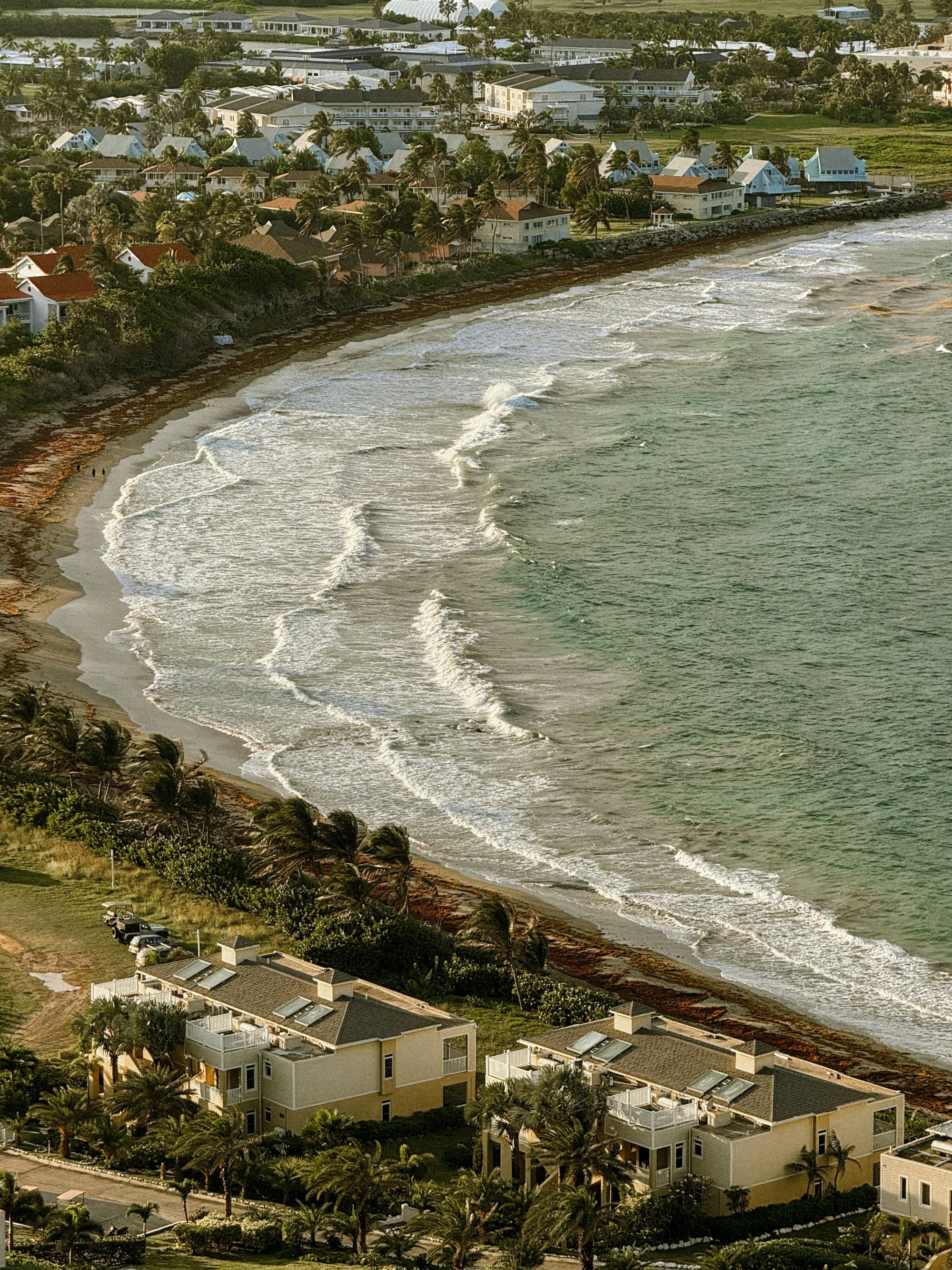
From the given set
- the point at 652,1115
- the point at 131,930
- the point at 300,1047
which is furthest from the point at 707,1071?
the point at 131,930

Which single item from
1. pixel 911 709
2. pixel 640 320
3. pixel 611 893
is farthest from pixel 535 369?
pixel 611 893

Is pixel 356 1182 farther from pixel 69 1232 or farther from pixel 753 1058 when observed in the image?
pixel 753 1058

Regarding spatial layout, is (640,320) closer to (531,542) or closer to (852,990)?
(531,542)

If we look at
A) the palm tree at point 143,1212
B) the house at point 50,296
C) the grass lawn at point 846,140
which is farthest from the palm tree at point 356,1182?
the grass lawn at point 846,140

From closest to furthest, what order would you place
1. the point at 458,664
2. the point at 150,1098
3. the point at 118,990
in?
the point at 150,1098 < the point at 118,990 < the point at 458,664

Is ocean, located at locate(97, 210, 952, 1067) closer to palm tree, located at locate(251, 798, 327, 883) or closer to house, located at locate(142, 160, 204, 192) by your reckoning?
palm tree, located at locate(251, 798, 327, 883)

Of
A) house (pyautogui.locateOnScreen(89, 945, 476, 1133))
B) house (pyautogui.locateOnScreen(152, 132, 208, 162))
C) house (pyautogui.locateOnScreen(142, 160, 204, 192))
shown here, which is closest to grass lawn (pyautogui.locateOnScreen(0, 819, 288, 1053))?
house (pyautogui.locateOnScreen(89, 945, 476, 1133))
